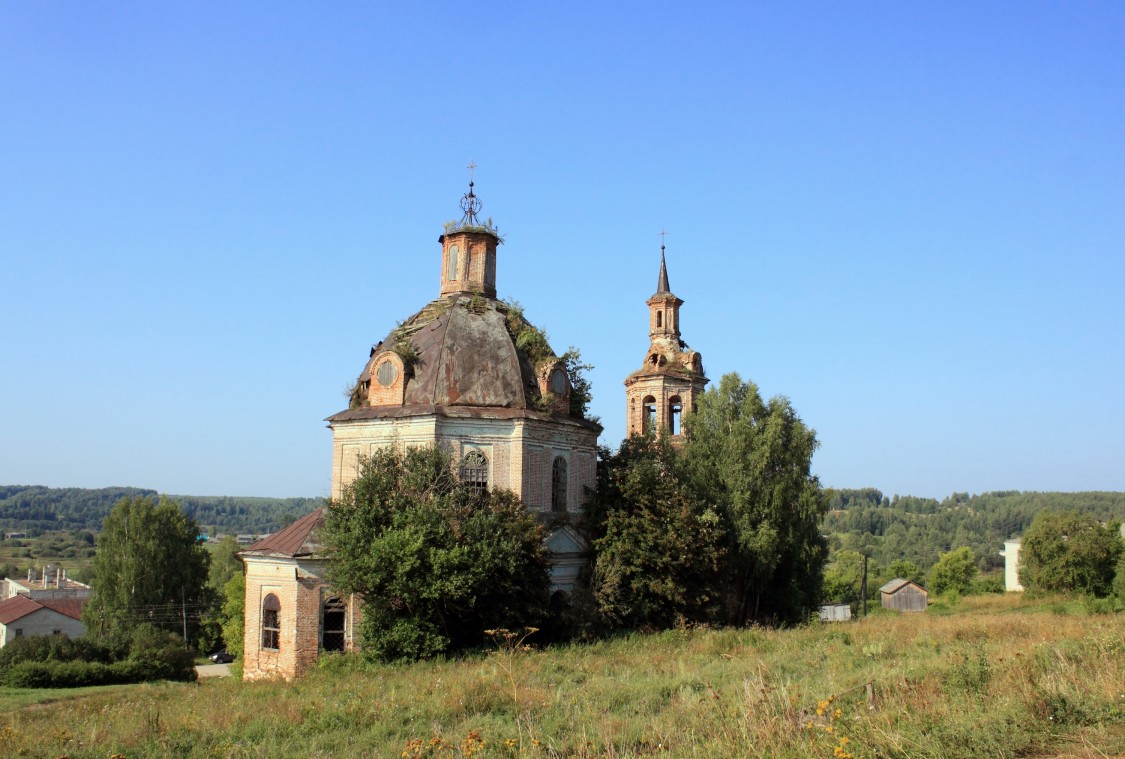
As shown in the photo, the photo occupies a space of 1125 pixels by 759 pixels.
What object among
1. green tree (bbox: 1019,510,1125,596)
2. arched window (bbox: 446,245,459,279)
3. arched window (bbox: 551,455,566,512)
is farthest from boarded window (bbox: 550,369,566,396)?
green tree (bbox: 1019,510,1125,596)

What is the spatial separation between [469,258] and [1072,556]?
36629mm

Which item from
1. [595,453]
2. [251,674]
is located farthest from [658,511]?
[251,674]

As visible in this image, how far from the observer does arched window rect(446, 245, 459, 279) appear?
28.0 m

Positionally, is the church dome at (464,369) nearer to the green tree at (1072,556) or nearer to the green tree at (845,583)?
the green tree at (1072,556)

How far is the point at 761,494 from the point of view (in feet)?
99.4

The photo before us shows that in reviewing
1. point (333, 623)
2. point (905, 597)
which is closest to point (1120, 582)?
point (905, 597)

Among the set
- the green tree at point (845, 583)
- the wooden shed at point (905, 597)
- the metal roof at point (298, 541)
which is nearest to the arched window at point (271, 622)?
the metal roof at point (298, 541)

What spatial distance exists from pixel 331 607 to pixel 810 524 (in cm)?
1721

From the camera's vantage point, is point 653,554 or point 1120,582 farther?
point 1120,582

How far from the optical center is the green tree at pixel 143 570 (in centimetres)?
4672

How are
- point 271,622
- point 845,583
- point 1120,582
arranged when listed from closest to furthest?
point 271,622, point 1120,582, point 845,583

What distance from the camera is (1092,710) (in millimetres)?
8664

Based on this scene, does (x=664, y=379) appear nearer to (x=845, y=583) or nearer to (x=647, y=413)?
(x=647, y=413)

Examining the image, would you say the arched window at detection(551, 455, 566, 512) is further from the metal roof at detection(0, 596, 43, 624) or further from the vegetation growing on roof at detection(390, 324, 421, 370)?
the metal roof at detection(0, 596, 43, 624)
